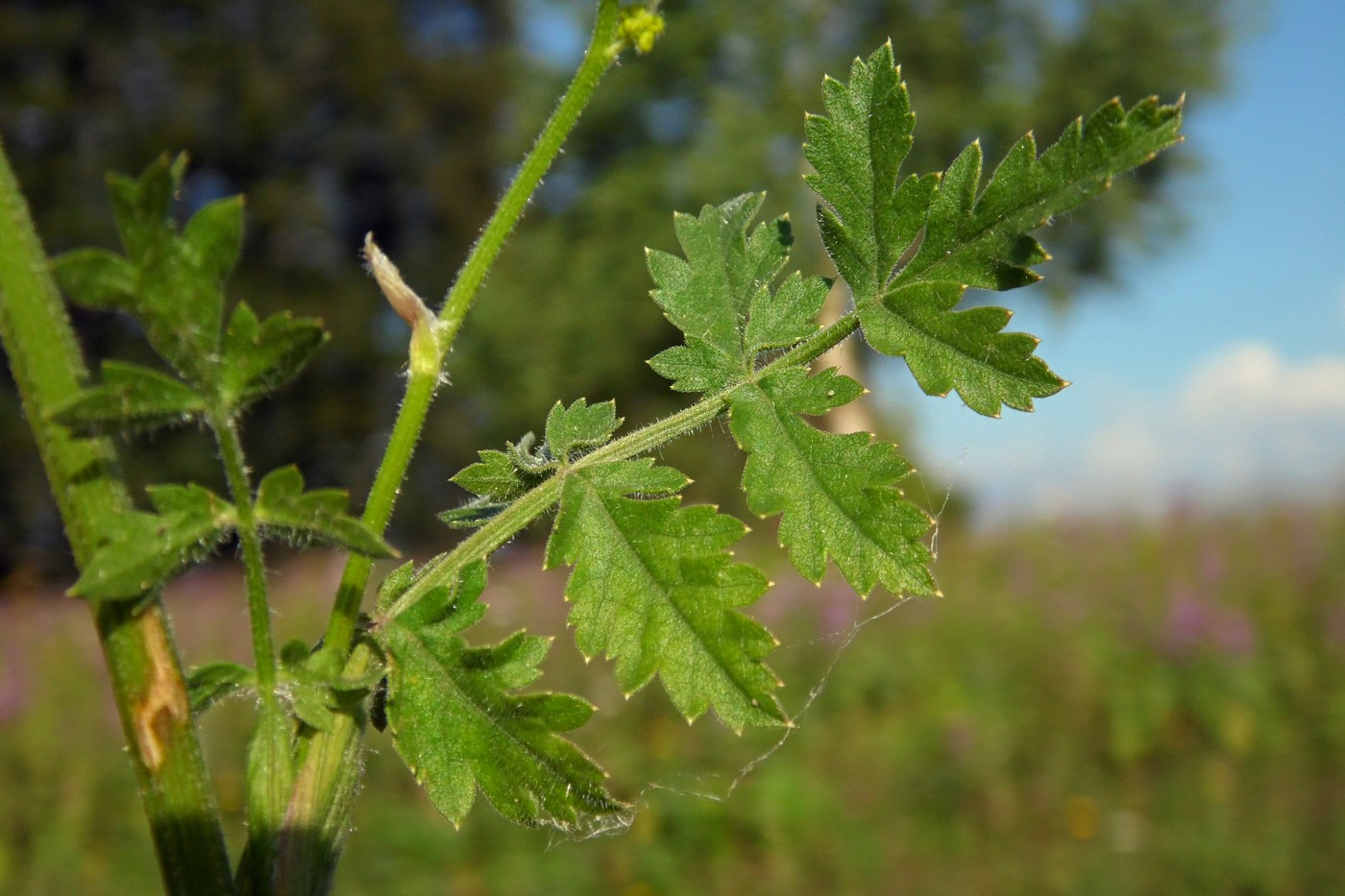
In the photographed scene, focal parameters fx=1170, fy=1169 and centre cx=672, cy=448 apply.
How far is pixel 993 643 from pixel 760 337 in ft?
20.7

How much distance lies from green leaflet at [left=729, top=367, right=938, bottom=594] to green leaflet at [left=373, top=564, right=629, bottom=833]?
185 millimetres

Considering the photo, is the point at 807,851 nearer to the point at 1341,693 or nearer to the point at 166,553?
the point at 1341,693

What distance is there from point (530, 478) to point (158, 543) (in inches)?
10.8

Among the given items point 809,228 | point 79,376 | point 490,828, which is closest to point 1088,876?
point 490,828

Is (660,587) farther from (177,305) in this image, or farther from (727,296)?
(177,305)

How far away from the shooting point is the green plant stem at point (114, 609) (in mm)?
Answer: 599

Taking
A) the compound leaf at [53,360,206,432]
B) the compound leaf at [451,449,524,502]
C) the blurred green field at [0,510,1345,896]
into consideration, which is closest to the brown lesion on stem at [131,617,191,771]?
the compound leaf at [53,360,206,432]

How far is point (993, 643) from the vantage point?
6.74 meters

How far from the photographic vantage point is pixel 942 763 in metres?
5.92

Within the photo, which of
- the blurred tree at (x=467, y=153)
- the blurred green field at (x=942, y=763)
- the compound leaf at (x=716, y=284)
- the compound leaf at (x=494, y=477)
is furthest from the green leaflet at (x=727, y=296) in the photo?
the blurred tree at (x=467, y=153)

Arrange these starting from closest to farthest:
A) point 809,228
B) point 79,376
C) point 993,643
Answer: point 79,376
point 993,643
point 809,228

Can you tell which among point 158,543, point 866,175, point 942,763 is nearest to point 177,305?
point 158,543

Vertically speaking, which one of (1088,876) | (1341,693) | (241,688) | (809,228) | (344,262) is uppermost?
(344,262)

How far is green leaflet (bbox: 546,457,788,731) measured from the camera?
75cm
